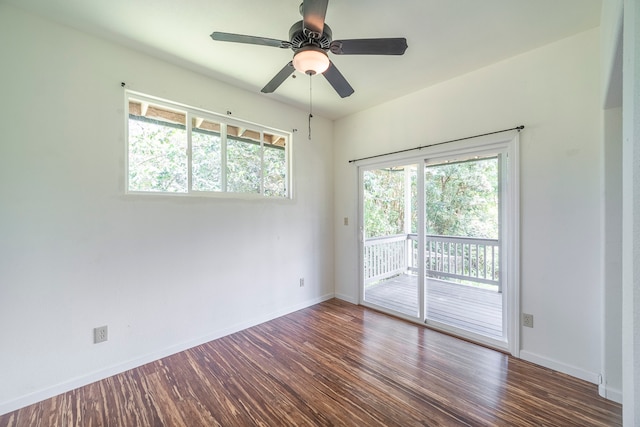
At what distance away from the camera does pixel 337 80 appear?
202 centimetres

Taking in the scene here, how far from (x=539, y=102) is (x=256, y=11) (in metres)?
2.52

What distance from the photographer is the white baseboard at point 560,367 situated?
2043 millimetres

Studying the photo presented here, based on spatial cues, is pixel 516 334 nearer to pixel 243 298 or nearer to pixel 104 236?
pixel 243 298

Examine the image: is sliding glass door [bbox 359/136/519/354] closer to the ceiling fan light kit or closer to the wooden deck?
the wooden deck

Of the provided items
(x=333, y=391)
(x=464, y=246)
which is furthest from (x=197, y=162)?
(x=464, y=246)

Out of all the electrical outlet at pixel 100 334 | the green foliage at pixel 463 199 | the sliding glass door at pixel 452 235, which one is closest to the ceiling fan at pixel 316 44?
the sliding glass door at pixel 452 235

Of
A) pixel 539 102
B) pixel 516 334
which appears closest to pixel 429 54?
pixel 539 102

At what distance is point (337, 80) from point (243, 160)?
5.26 feet

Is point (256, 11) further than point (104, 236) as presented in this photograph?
No

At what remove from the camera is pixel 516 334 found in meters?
2.41

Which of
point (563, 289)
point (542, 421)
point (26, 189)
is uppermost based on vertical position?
point (26, 189)

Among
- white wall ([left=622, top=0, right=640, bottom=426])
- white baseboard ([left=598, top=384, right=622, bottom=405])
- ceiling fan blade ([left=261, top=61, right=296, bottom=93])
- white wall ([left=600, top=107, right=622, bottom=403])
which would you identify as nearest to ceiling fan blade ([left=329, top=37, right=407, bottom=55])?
ceiling fan blade ([left=261, top=61, right=296, bottom=93])

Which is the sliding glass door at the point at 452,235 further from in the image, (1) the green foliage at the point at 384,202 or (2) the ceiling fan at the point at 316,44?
(2) the ceiling fan at the point at 316,44

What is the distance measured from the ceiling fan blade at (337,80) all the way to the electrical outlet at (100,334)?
108 inches
